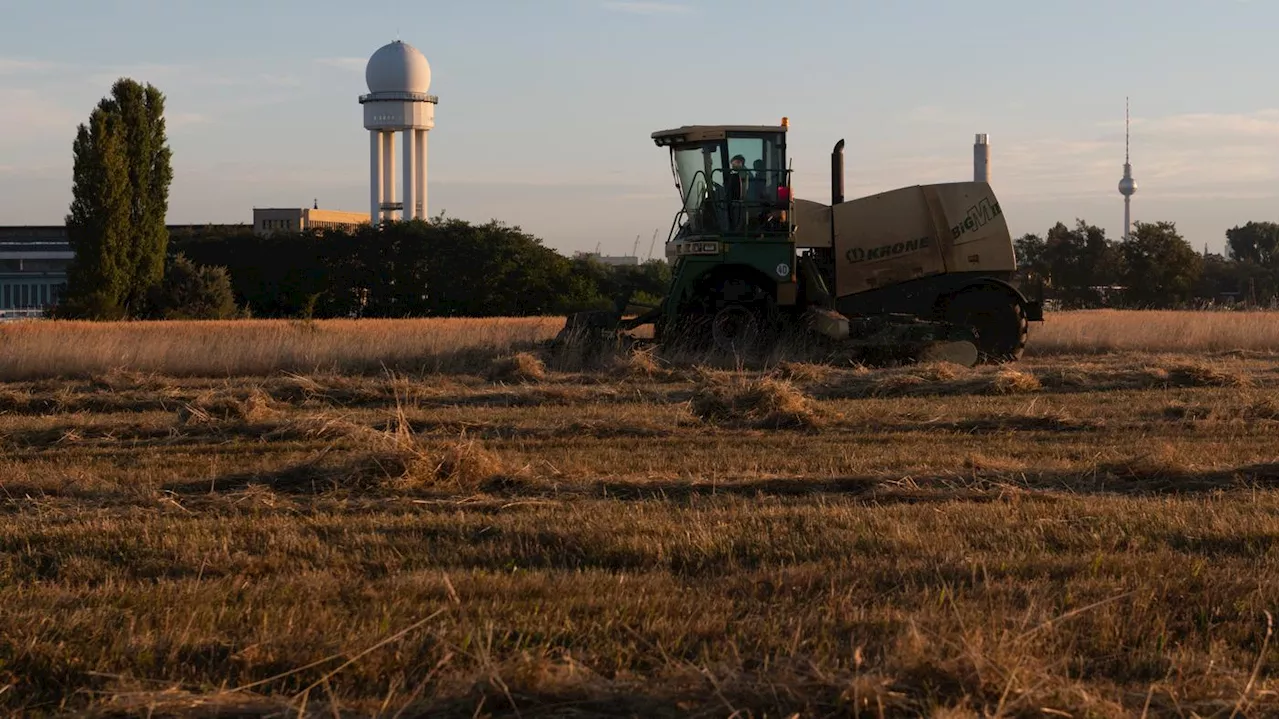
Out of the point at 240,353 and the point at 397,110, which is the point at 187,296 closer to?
the point at 240,353

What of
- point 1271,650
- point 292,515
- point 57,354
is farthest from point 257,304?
point 1271,650

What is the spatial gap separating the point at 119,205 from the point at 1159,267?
137 feet

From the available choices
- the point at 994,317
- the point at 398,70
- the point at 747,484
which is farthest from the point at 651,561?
the point at 398,70

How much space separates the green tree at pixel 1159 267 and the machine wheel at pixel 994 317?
40.7m

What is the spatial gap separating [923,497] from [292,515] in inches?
144

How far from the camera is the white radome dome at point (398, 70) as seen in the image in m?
85.1

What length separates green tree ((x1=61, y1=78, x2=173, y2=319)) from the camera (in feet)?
156

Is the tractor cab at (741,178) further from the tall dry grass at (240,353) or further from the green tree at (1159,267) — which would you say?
the green tree at (1159,267)

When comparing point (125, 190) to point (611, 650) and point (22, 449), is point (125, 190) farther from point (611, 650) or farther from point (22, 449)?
point (611, 650)

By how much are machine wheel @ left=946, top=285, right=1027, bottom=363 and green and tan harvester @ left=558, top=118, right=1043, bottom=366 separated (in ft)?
0.05

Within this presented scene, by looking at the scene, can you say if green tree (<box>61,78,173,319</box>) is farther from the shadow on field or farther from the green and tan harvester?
the shadow on field

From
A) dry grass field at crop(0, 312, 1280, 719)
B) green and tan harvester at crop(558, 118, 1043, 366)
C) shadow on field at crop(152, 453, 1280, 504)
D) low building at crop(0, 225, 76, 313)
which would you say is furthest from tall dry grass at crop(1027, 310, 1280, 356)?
low building at crop(0, 225, 76, 313)

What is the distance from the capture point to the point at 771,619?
17.6 feet

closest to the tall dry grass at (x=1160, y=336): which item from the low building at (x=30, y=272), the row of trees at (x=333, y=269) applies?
the row of trees at (x=333, y=269)
